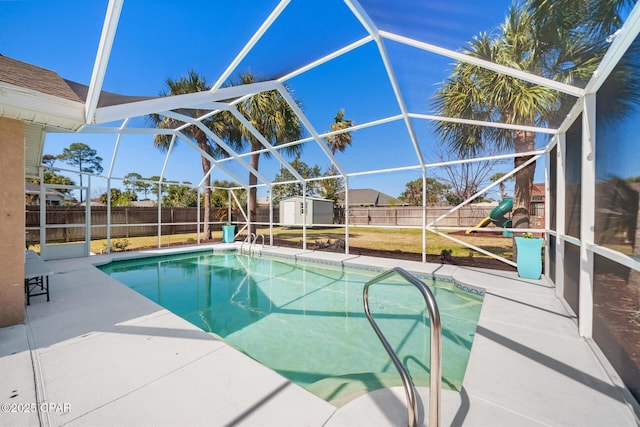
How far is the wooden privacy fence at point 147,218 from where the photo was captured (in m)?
10.6

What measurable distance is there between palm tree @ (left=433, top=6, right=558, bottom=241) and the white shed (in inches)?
579

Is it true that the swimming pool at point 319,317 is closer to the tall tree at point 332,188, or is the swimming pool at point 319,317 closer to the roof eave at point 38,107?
the roof eave at point 38,107

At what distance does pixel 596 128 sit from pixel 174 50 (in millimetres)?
6068

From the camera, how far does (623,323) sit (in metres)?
2.19

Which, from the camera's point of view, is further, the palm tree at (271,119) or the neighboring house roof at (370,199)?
the neighboring house roof at (370,199)

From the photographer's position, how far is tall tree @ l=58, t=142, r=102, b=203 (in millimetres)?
33906

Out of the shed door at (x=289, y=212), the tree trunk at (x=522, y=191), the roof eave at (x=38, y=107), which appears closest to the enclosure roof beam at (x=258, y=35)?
the roof eave at (x=38, y=107)

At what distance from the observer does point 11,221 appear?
3.28m

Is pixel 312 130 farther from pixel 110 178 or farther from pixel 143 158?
pixel 143 158

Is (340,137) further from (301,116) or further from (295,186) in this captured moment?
(301,116)

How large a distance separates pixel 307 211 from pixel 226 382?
19.3 metres

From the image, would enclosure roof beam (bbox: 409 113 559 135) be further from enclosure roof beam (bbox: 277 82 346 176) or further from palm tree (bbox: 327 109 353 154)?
palm tree (bbox: 327 109 353 154)

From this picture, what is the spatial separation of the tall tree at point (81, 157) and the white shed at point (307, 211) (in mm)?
31617

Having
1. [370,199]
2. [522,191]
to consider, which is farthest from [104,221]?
[370,199]
